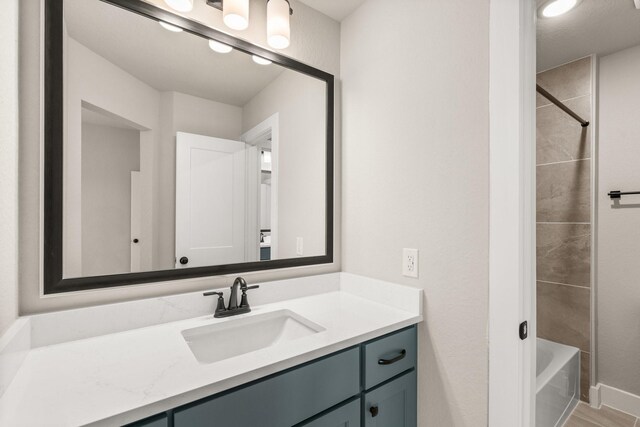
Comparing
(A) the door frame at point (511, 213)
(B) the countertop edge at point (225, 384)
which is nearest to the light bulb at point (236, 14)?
(A) the door frame at point (511, 213)

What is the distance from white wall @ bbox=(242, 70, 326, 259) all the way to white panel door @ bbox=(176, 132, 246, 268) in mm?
218

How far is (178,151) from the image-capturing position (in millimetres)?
1207

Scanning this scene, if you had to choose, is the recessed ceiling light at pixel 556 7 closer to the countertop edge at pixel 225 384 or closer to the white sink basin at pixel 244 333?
the countertop edge at pixel 225 384

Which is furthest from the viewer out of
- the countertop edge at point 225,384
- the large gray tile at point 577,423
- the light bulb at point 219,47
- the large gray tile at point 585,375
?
the large gray tile at point 585,375

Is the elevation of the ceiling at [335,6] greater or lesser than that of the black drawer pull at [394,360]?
greater

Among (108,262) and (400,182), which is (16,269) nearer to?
(108,262)

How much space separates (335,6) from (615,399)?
304 cm

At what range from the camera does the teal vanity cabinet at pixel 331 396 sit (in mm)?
729

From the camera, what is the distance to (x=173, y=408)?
67 cm

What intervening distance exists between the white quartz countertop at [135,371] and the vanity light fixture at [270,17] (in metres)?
1.25

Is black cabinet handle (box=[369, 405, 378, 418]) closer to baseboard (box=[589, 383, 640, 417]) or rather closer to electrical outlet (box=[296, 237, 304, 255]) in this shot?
electrical outlet (box=[296, 237, 304, 255])

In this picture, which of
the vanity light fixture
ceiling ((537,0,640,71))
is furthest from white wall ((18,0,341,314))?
ceiling ((537,0,640,71))

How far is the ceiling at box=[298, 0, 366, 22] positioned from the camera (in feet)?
4.96

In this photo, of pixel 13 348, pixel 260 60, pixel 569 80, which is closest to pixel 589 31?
pixel 569 80
